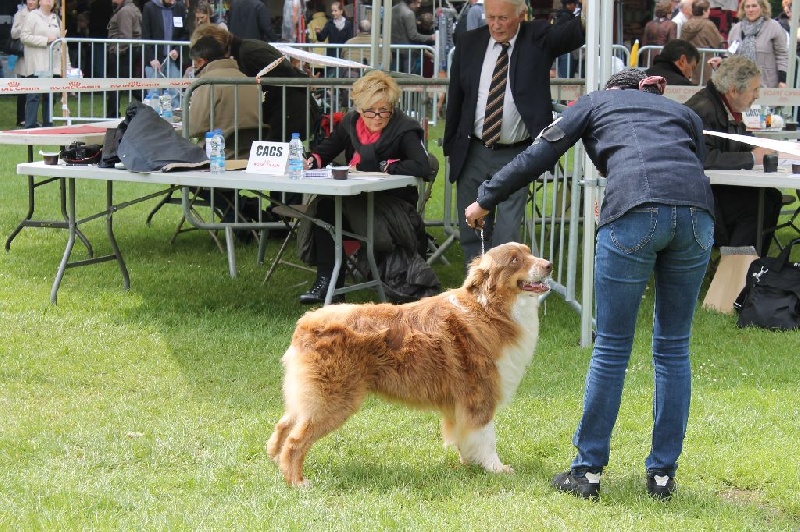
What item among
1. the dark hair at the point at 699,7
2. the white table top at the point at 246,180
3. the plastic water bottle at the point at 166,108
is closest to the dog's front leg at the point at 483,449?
the white table top at the point at 246,180

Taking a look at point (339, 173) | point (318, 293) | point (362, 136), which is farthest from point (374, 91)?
point (318, 293)

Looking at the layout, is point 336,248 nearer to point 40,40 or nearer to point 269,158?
point 269,158

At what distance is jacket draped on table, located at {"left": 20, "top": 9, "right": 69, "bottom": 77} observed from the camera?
17.2m

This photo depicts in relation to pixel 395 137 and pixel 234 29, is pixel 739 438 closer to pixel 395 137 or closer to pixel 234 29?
pixel 395 137

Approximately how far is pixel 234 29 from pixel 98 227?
6578 mm

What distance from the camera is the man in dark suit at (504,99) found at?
652cm

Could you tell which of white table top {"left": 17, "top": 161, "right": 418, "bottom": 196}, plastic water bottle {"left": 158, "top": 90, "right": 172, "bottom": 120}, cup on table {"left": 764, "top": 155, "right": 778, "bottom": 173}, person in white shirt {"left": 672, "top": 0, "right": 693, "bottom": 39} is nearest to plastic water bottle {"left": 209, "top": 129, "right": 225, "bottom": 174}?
white table top {"left": 17, "top": 161, "right": 418, "bottom": 196}

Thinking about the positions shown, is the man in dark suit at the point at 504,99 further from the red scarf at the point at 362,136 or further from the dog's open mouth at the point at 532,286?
the dog's open mouth at the point at 532,286

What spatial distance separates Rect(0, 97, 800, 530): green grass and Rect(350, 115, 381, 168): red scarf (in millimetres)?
1018

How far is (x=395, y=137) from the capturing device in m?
7.18

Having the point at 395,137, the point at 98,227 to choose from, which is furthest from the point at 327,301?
the point at 98,227

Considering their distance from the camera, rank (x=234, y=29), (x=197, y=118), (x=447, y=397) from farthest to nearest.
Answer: (x=234, y=29) → (x=197, y=118) → (x=447, y=397)

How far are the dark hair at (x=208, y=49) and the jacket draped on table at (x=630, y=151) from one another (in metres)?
5.53

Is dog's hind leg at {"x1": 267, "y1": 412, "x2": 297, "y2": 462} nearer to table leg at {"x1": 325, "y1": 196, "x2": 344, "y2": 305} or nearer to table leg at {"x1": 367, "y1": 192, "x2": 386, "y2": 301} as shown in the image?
table leg at {"x1": 325, "y1": 196, "x2": 344, "y2": 305}
